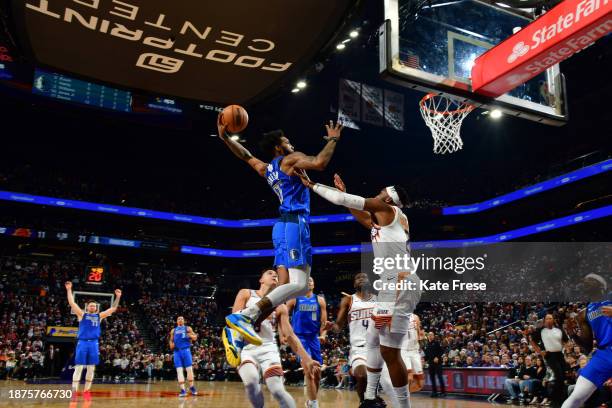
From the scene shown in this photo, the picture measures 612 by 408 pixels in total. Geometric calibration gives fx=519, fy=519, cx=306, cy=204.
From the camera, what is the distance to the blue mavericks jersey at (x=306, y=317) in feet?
28.2

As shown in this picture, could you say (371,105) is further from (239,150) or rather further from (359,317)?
(239,150)

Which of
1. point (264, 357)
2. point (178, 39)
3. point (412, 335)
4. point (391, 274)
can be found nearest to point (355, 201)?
point (391, 274)

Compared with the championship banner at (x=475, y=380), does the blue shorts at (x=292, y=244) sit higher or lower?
higher

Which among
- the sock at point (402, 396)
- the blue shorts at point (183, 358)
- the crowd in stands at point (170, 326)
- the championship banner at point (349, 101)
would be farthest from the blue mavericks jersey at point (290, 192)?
the championship banner at point (349, 101)

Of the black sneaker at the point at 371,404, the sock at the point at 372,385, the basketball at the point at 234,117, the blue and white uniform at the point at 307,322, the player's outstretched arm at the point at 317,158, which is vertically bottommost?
the black sneaker at the point at 371,404

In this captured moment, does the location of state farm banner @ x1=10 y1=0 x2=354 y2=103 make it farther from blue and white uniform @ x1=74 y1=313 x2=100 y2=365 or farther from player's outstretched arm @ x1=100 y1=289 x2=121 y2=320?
blue and white uniform @ x1=74 y1=313 x2=100 y2=365

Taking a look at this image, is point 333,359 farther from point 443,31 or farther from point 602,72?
point 602,72

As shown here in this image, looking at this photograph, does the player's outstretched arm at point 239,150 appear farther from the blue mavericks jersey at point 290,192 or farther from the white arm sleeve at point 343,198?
the white arm sleeve at point 343,198

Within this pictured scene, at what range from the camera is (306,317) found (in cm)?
860

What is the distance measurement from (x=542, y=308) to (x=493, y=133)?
529 inches

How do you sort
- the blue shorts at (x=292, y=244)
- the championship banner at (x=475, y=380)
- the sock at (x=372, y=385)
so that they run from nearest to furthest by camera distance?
the blue shorts at (x=292, y=244) → the sock at (x=372, y=385) → the championship banner at (x=475, y=380)

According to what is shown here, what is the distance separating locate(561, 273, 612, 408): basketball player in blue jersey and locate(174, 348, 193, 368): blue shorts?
9.41m

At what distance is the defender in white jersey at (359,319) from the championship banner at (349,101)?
18578mm

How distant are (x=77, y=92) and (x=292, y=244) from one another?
23.1 m
